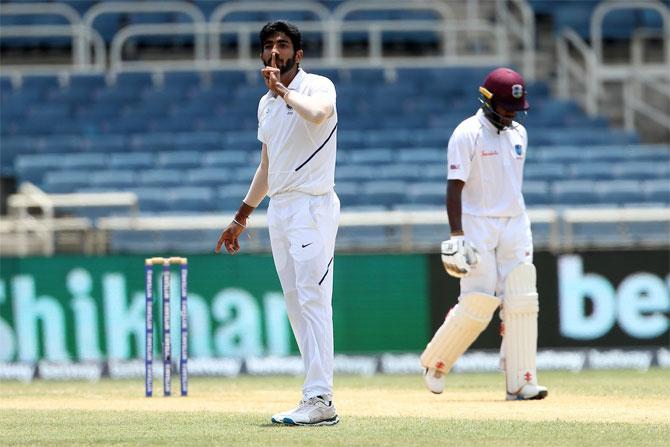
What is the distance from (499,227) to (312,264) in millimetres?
2223

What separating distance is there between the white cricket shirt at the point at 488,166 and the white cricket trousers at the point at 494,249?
0.05m

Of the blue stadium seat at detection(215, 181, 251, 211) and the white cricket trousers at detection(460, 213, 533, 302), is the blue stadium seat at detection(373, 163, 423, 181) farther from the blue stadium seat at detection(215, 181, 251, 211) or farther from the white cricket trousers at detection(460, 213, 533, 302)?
the white cricket trousers at detection(460, 213, 533, 302)

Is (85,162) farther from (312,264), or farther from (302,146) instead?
(312,264)

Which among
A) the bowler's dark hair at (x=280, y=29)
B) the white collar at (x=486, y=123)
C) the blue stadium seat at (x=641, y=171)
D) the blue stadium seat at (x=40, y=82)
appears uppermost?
the blue stadium seat at (x=40, y=82)

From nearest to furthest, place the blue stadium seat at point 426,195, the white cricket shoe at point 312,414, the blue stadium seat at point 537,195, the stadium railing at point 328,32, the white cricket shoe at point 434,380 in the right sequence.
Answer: the white cricket shoe at point 312,414
the white cricket shoe at point 434,380
the blue stadium seat at point 426,195
the blue stadium seat at point 537,195
the stadium railing at point 328,32

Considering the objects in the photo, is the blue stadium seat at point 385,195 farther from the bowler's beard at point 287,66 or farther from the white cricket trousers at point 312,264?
the bowler's beard at point 287,66

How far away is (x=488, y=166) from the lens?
9.34 metres

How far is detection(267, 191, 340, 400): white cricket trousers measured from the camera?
7410 millimetres

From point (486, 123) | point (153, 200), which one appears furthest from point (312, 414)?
point (153, 200)

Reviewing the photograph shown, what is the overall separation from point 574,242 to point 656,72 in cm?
735

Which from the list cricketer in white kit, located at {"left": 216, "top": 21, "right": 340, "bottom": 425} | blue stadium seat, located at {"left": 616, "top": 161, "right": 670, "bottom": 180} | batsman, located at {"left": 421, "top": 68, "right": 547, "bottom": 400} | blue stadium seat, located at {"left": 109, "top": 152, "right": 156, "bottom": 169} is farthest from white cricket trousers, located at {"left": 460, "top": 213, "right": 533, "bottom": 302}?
blue stadium seat, located at {"left": 109, "top": 152, "right": 156, "bottom": 169}

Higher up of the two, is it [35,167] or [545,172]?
[35,167]

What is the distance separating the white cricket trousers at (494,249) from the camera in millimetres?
9297

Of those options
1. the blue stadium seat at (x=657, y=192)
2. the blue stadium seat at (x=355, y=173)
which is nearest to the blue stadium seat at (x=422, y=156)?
the blue stadium seat at (x=355, y=173)
